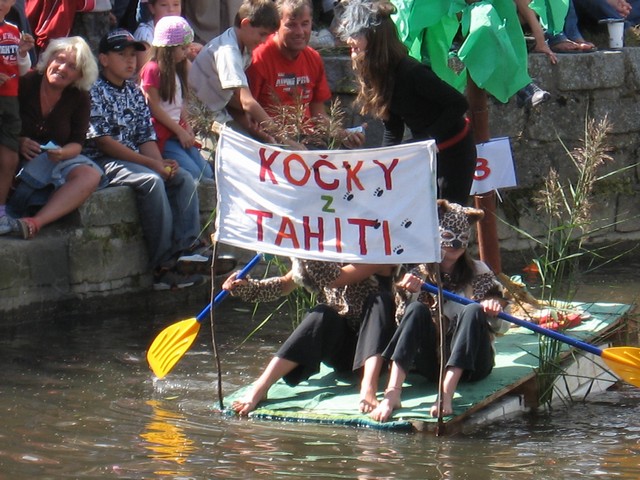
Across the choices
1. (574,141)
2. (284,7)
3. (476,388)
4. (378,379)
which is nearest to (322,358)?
(378,379)

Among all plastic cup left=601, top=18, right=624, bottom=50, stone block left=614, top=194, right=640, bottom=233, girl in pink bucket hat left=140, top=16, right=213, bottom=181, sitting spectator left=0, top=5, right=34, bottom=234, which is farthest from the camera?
plastic cup left=601, top=18, right=624, bottom=50

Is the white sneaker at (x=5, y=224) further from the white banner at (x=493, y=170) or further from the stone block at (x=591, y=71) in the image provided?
the stone block at (x=591, y=71)

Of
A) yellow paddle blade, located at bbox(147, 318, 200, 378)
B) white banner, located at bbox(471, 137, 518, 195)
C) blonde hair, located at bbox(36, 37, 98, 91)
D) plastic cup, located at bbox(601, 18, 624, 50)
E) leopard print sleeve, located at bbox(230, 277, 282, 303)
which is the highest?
plastic cup, located at bbox(601, 18, 624, 50)

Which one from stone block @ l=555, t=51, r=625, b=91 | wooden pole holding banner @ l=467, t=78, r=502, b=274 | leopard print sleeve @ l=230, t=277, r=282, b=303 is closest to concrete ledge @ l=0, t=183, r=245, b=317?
wooden pole holding banner @ l=467, t=78, r=502, b=274

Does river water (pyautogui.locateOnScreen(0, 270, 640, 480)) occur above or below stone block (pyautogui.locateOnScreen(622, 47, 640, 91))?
below

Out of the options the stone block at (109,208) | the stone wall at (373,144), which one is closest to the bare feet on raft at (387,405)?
the stone wall at (373,144)

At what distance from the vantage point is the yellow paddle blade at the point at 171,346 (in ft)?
19.7

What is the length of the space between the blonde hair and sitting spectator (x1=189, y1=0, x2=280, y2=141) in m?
0.93

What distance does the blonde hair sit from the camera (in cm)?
761

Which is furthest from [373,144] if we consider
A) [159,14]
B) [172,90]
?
[159,14]

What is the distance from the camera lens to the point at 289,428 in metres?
5.50

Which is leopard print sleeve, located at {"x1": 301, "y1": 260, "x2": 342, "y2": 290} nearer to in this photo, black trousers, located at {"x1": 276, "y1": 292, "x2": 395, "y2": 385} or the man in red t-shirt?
black trousers, located at {"x1": 276, "y1": 292, "x2": 395, "y2": 385}

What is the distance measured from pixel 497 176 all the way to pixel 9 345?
274cm

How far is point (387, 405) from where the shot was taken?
18.0ft
